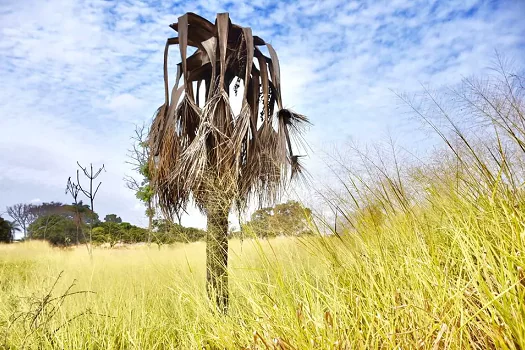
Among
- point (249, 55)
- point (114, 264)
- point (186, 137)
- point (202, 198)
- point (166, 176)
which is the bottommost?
point (114, 264)

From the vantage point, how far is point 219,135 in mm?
3873

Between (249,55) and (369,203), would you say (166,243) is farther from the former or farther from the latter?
(369,203)

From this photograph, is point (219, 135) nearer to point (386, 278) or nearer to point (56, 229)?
point (386, 278)

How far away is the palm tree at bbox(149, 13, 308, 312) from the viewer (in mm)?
3725

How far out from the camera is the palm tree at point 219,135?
372 cm

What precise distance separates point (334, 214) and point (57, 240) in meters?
19.5

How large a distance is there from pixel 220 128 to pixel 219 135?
0.08m

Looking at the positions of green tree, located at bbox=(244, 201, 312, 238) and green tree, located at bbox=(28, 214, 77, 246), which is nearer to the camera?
green tree, located at bbox=(244, 201, 312, 238)

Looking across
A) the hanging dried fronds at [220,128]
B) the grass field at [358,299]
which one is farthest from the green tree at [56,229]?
the hanging dried fronds at [220,128]

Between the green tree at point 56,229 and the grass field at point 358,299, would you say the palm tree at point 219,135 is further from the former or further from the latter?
the green tree at point 56,229

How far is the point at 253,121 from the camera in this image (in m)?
4.03

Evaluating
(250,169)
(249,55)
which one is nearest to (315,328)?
(250,169)

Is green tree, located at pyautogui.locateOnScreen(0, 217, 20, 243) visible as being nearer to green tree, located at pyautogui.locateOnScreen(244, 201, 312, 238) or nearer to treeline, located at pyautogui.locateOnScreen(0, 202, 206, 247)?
treeline, located at pyautogui.locateOnScreen(0, 202, 206, 247)

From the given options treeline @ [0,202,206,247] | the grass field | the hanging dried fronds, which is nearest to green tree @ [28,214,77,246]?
treeline @ [0,202,206,247]
